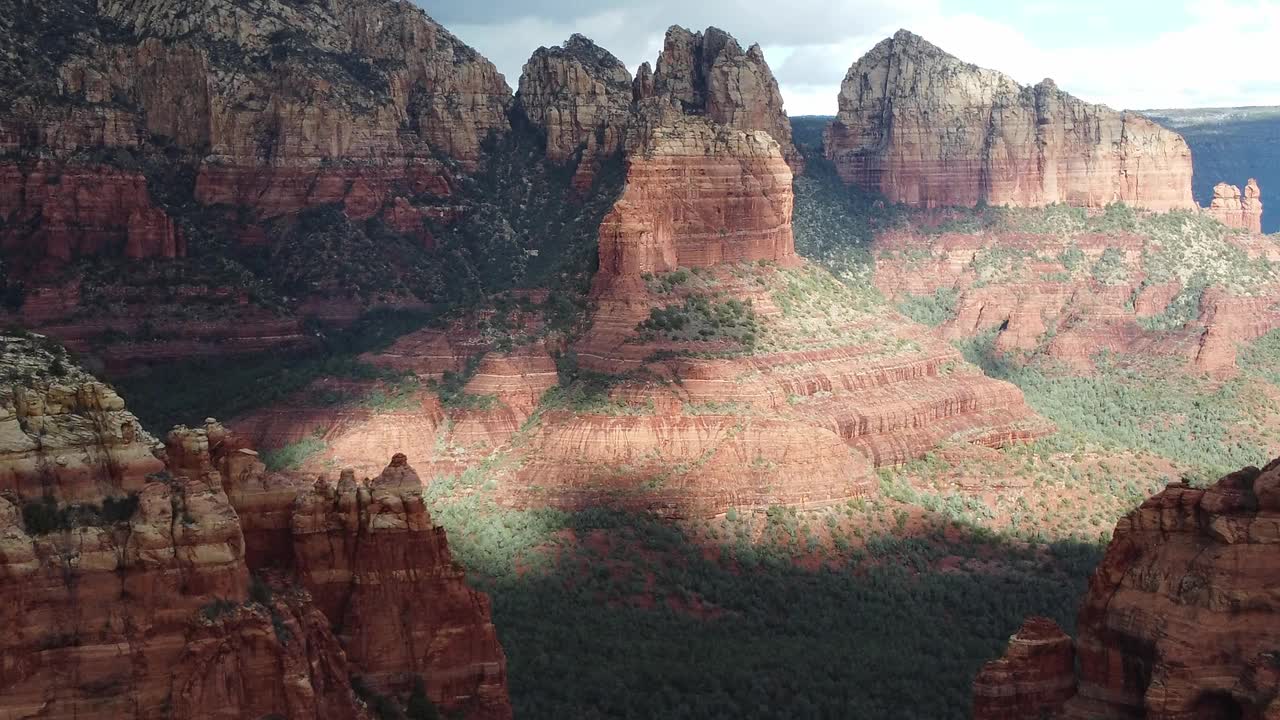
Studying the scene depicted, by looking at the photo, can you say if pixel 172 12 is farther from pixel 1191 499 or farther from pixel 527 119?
pixel 1191 499

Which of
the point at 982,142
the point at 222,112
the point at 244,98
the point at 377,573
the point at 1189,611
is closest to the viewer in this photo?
the point at 1189,611

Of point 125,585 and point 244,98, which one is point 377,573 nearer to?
point 125,585

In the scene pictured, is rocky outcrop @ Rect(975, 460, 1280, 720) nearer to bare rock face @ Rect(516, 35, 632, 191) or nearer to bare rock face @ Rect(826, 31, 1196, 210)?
bare rock face @ Rect(516, 35, 632, 191)

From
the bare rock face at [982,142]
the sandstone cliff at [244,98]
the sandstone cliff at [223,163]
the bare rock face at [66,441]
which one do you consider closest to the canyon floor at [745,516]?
the sandstone cliff at [223,163]

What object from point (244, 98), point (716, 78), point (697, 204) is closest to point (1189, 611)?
point (697, 204)

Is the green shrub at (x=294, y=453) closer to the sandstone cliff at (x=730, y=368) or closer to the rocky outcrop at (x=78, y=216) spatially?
the sandstone cliff at (x=730, y=368)
